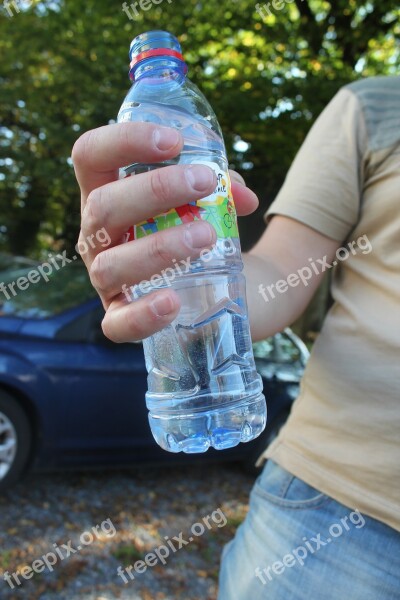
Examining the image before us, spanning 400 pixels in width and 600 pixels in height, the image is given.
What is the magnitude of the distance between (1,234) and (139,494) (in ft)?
36.7

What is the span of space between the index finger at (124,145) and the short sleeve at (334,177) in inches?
24.4

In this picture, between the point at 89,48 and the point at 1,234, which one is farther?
the point at 1,234

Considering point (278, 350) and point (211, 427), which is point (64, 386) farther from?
point (211, 427)

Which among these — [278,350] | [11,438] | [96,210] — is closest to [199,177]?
[96,210]

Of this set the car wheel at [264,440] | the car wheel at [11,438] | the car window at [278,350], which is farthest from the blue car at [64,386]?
the car window at [278,350]

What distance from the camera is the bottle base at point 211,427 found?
1.39 m

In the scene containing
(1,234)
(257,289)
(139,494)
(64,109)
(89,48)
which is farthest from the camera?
(1,234)

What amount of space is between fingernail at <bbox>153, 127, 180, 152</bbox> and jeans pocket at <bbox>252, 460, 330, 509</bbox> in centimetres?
99

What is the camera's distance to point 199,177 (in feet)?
3.21

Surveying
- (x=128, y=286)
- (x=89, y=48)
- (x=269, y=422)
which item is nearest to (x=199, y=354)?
(x=128, y=286)

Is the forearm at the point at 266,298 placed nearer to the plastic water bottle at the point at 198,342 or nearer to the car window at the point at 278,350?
the plastic water bottle at the point at 198,342

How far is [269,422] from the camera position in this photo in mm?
5059

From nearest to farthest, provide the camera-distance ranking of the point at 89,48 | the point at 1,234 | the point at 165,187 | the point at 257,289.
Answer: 1. the point at 165,187
2. the point at 257,289
3. the point at 89,48
4. the point at 1,234

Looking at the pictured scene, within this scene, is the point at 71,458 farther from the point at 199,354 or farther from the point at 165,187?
the point at 165,187
